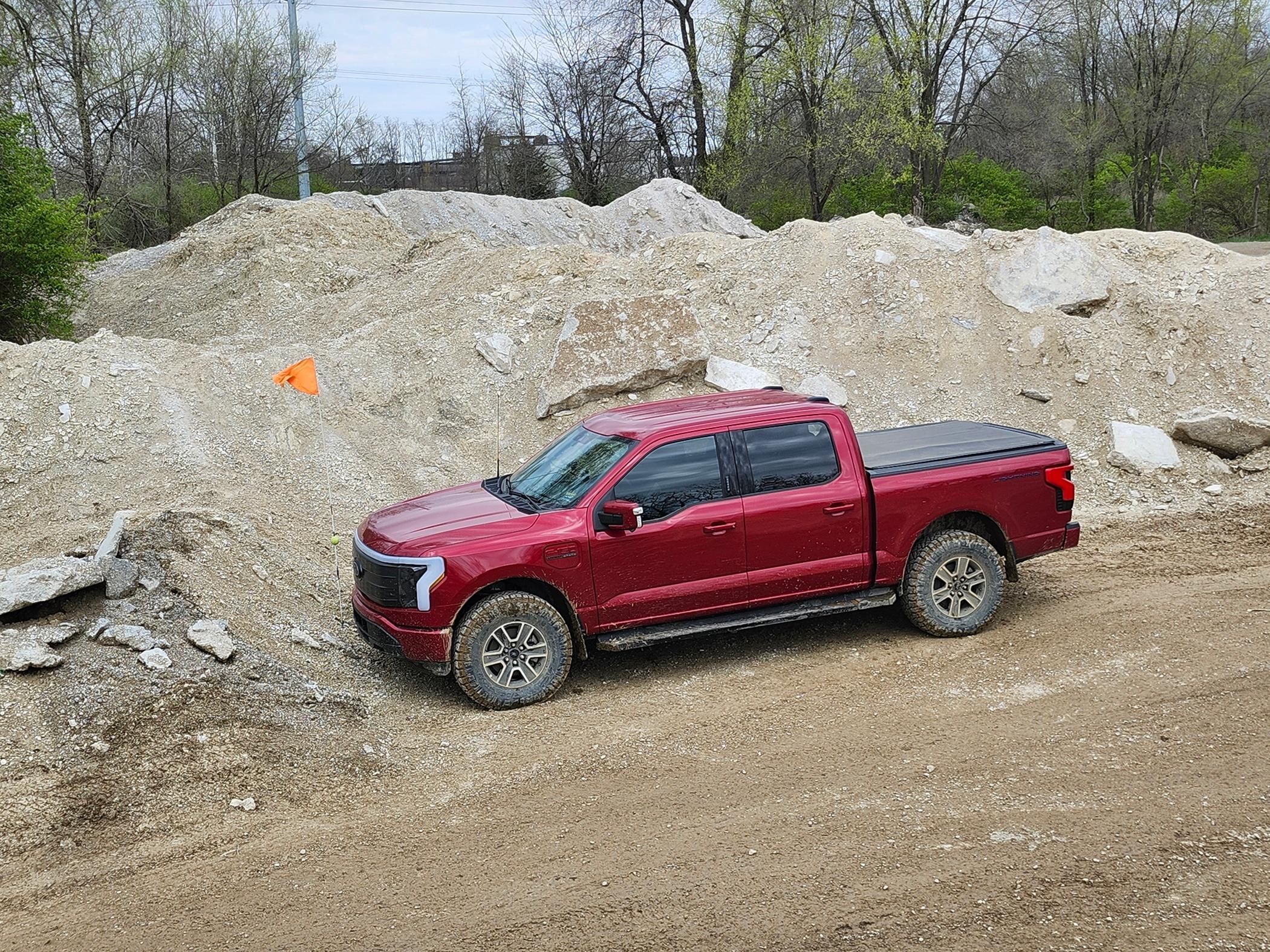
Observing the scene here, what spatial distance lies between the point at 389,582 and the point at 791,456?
9.83 ft

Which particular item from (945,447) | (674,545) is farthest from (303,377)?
(945,447)

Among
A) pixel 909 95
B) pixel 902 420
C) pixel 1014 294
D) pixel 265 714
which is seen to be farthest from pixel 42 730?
pixel 909 95

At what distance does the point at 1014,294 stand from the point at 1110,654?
8508 mm

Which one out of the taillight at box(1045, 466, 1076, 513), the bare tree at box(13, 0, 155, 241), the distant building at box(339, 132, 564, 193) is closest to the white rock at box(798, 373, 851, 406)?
the taillight at box(1045, 466, 1076, 513)

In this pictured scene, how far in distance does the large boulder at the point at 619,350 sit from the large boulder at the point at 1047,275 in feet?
14.8

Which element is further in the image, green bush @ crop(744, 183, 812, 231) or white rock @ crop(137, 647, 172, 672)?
green bush @ crop(744, 183, 812, 231)

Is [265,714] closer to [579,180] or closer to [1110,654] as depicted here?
[1110,654]

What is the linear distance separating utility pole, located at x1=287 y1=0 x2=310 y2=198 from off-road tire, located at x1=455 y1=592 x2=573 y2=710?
29.1m

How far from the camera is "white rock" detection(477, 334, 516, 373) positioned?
47.4ft

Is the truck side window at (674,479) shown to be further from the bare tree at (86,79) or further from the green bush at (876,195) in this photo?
the green bush at (876,195)

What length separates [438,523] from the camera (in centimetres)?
715

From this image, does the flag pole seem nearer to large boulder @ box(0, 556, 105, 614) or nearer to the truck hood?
the truck hood

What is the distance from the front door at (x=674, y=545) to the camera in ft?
23.3

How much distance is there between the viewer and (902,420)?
1345 centimetres
